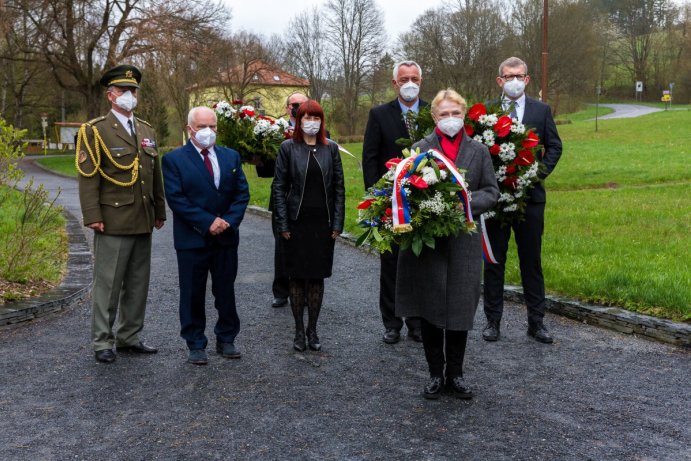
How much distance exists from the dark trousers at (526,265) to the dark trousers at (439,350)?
1.53 meters

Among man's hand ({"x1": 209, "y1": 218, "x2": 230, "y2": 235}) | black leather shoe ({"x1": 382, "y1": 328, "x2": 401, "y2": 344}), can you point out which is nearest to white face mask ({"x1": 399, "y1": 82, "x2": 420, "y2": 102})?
man's hand ({"x1": 209, "y1": 218, "x2": 230, "y2": 235})

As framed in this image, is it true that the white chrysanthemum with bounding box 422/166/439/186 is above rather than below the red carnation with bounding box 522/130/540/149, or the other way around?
below

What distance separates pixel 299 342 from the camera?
601 cm

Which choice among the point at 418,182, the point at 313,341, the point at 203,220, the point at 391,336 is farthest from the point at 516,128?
the point at 203,220

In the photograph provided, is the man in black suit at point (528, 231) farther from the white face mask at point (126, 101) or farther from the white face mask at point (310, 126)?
the white face mask at point (126, 101)

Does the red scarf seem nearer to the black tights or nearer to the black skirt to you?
the black skirt

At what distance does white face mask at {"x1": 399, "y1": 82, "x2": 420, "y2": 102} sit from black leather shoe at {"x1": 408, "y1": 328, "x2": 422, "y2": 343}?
203cm

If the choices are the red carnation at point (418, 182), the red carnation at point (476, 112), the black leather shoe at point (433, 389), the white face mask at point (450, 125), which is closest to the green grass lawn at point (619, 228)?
the red carnation at point (476, 112)

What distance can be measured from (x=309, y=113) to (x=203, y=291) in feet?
5.55

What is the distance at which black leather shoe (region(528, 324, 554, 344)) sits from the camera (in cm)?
614

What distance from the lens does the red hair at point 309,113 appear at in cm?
593

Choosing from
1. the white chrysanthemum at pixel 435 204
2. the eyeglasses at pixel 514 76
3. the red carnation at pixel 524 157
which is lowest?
the white chrysanthemum at pixel 435 204

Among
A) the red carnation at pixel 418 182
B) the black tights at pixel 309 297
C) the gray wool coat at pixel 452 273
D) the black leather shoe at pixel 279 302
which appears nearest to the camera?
the red carnation at pixel 418 182

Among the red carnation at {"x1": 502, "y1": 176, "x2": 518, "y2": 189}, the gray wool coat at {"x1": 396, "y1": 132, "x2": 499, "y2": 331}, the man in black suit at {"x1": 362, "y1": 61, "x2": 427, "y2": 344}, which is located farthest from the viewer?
the man in black suit at {"x1": 362, "y1": 61, "x2": 427, "y2": 344}
